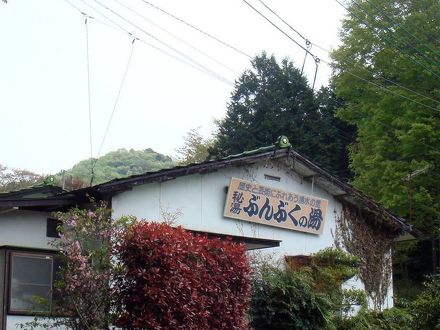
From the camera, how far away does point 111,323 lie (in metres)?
11.1

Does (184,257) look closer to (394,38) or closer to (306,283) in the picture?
(306,283)

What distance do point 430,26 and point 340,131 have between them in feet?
36.4

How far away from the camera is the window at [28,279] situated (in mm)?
13117

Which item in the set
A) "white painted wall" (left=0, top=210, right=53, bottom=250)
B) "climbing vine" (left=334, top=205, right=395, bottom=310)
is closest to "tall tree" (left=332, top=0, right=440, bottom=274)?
"climbing vine" (left=334, top=205, right=395, bottom=310)

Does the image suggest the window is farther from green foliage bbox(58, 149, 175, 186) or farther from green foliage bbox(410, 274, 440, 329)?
green foliage bbox(58, 149, 175, 186)

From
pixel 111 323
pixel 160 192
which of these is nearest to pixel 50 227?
pixel 160 192

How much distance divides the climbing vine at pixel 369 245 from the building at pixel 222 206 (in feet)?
0.72

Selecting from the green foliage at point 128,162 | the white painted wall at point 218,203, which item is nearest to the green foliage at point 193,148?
the green foliage at point 128,162

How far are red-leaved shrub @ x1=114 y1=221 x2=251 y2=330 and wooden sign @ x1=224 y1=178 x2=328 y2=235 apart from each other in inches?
153

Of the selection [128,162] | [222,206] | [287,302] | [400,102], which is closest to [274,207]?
[222,206]

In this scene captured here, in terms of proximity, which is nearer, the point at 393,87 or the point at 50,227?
the point at 50,227

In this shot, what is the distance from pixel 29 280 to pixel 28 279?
0.09ft

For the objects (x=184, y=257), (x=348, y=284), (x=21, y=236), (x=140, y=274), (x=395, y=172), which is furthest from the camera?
(x=395, y=172)

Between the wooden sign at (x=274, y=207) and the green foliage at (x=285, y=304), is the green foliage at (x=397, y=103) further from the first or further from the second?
the green foliage at (x=285, y=304)
